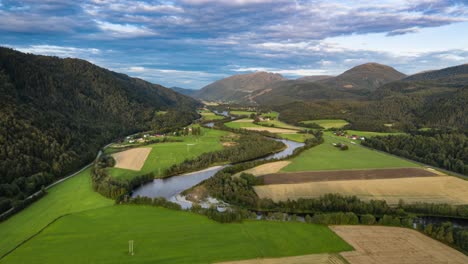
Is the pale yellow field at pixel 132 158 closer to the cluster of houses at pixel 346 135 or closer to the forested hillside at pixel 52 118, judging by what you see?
the forested hillside at pixel 52 118

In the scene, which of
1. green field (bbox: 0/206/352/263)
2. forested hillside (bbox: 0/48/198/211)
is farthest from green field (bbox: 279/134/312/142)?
green field (bbox: 0/206/352/263)

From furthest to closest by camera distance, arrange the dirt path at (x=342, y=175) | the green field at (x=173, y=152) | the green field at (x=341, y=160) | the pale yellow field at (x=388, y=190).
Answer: the green field at (x=341, y=160)
the green field at (x=173, y=152)
the dirt path at (x=342, y=175)
the pale yellow field at (x=388, y=190)

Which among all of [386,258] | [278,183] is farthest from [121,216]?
[386,258]

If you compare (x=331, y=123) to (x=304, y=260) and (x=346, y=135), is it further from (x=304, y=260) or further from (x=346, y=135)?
(x=304, y=260)

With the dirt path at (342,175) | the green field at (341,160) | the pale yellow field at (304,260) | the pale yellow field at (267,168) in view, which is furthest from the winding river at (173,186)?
the pale yellow field at (304,260)

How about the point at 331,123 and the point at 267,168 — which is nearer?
the point at 267,168

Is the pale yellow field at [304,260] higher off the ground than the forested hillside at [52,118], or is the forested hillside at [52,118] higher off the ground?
the forested hillside at [52,118]

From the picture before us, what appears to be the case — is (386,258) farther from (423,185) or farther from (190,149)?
(190,149)

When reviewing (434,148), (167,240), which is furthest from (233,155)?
(434,148)
